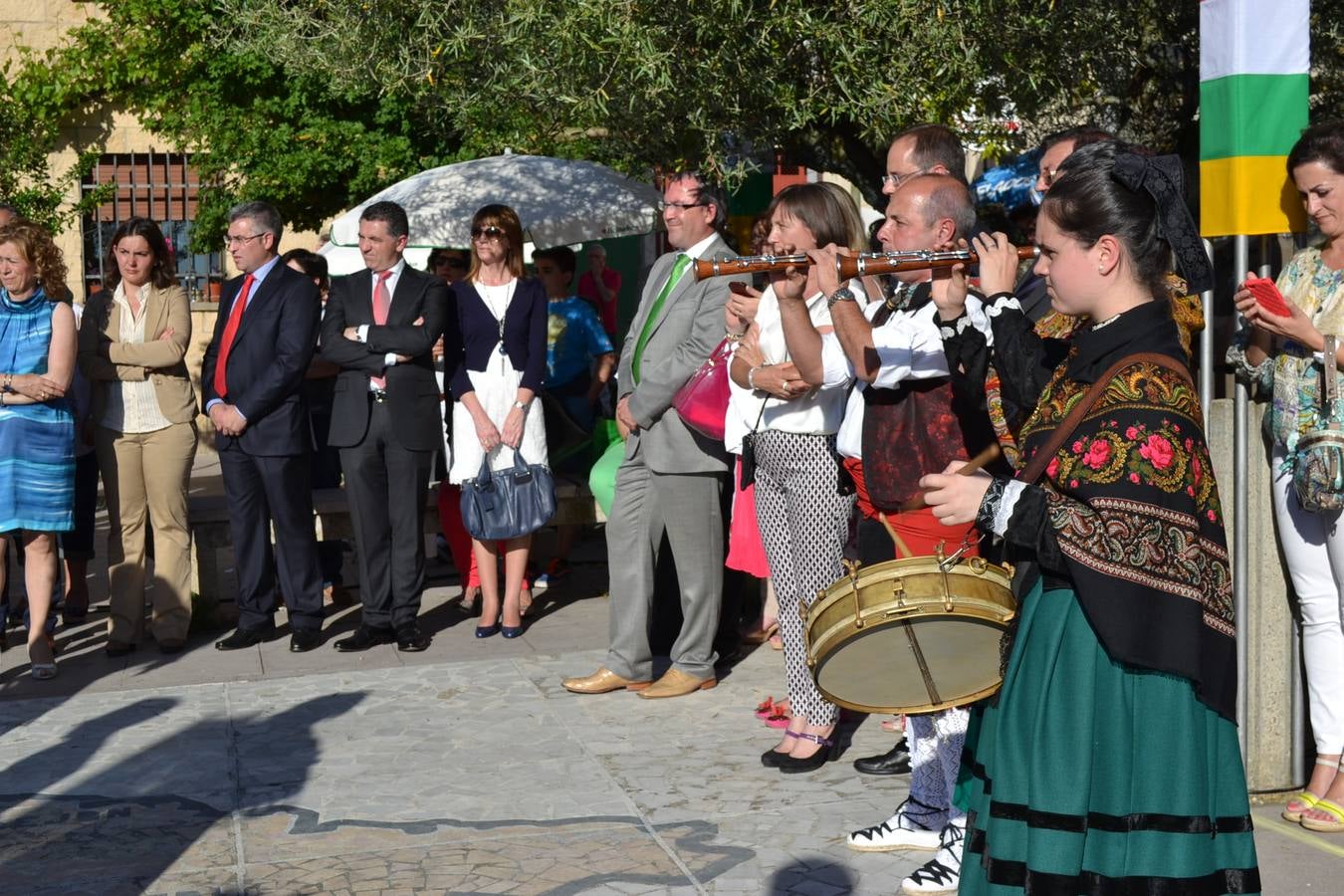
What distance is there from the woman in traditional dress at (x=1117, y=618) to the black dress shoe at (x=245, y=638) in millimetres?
5398

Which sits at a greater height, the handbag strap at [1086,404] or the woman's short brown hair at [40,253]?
the woman's short brown hair at [40,253]

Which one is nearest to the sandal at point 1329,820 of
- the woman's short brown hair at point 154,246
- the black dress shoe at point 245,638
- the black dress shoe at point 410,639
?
the black dress shoe at point 410,639

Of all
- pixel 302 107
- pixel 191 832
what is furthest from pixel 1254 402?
pixel 302 107

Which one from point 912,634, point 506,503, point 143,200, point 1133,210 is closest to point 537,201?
point 506,503

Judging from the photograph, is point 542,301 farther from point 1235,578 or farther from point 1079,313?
point 1079,313

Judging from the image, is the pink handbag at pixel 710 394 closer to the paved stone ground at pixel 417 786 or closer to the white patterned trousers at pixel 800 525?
the white patterned trousers at pixel 800 525

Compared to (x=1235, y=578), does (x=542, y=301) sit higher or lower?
higher

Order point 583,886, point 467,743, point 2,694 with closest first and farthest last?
point 583,886 → point 467,743 → point 2,694

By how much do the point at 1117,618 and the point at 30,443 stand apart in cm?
563

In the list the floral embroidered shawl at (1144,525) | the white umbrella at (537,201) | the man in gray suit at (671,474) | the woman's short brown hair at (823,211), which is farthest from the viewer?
the white umbrella at (537,201)

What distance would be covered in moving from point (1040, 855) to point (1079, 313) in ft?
3.65

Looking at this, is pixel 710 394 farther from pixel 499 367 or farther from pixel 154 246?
pixel 154 246

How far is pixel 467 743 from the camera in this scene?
20.3 feet

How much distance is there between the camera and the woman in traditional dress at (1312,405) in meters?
4.66
